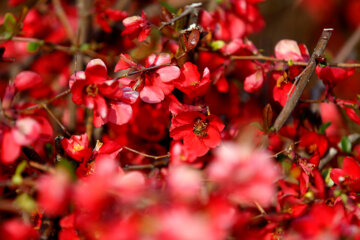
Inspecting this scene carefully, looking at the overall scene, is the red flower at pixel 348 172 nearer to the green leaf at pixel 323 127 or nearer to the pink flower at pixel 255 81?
the green leaf at pixel 323 127

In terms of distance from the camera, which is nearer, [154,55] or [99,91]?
[99,91]

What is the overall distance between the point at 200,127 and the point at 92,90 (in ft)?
0.68

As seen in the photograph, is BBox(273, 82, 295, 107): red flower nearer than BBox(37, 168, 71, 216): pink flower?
No

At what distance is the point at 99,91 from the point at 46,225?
9.0 inches

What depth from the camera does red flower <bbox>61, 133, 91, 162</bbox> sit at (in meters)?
0.63

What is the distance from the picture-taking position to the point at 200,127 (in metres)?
0.68

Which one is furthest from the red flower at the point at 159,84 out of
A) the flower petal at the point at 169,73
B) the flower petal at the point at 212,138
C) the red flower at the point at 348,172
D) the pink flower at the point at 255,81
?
the red flower at the point at 348,172

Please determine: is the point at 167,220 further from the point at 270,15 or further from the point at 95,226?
the point at 270,15

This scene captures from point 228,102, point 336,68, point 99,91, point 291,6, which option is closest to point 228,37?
point 228,102

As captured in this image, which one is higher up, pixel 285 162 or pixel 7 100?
pixel 7 100

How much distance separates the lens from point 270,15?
2164 mm

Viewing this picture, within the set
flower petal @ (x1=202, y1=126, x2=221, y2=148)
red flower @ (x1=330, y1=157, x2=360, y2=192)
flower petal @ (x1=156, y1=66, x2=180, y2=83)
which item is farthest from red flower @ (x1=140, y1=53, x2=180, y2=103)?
red flower @ (x1=330, y1=157, x2=360, y2=192)

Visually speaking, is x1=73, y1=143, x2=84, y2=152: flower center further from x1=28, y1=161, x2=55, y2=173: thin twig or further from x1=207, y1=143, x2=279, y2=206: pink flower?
x1=207, y1=143, x2=279, y2=206: pink flower

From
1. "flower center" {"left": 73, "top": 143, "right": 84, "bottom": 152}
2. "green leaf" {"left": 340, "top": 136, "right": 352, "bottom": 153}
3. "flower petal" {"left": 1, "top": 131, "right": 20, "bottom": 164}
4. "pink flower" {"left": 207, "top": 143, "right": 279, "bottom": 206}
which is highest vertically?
"pink flower" {"left": 207, "top": 143, "right": 279, "bottom": 206}
